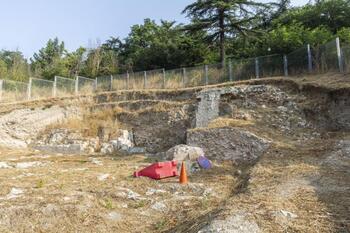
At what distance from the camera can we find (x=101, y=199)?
6773 mm

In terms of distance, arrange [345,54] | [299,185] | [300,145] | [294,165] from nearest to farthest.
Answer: [299,185] → [294,165] → [300,145] → [345,54]

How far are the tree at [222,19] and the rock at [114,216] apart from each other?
15428 millimetres

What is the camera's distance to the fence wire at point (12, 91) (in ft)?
68.2

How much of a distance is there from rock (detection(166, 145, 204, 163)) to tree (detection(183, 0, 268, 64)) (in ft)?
36.2

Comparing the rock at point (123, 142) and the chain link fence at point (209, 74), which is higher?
the chain link fence at point (209, 74)

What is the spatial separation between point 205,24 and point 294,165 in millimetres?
14369

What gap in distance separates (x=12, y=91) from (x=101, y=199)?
16.4 m

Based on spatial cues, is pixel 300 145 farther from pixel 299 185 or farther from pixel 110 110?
pixel 110 110

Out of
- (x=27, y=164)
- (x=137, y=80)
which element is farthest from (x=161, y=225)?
(x=137, y=80)

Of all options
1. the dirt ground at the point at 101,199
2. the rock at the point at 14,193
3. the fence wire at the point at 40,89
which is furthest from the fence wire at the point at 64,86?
the rock at the point at 14,193

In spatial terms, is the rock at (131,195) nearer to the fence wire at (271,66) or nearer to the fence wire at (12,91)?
the fence wire at (271,66)

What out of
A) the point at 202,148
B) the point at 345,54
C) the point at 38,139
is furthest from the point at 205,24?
the point at 202,148

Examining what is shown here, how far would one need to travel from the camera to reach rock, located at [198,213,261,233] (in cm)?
453

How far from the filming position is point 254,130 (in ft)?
35.7
